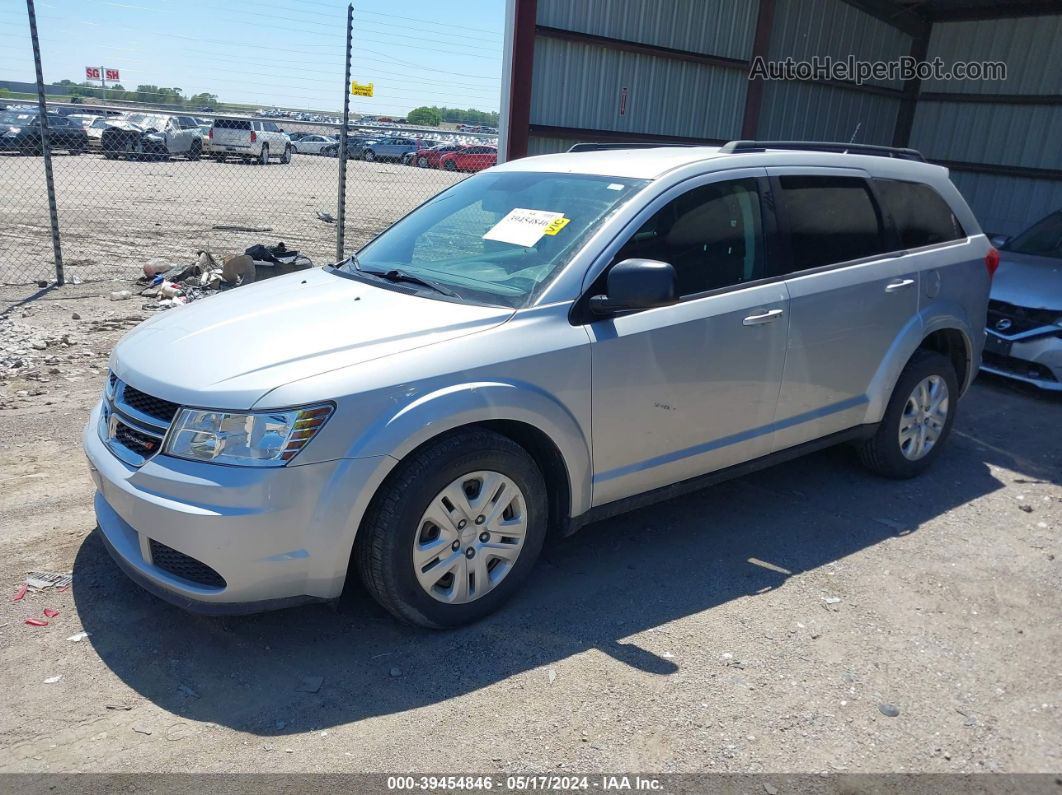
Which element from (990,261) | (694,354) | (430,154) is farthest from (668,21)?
(430,154)

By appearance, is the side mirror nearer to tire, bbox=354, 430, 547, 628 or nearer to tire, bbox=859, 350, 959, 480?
tire, bbox=354, 430, 547, 628

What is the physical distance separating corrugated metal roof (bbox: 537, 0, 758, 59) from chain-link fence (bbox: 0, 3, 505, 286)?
1831 millimetres

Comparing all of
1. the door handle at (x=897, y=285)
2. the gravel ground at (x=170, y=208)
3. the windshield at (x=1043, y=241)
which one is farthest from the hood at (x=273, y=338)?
the windshield at (x=1043, y=241)

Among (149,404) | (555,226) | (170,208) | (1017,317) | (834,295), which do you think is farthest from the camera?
(170,208)

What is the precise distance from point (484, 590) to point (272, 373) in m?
1.23

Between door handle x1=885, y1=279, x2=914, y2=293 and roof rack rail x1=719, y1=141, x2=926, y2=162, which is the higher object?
roof rack rail x1=719, y1=141, x2=926, y2=162

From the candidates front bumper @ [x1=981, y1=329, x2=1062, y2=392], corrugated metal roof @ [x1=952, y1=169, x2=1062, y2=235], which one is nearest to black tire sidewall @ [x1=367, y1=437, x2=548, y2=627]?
front bumper @ [x1=981, y1=329, x2=1062, y2=392]

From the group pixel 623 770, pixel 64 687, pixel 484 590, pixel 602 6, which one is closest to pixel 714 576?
pixel 484 590

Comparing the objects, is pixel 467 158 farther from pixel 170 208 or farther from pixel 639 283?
pixel 639 283

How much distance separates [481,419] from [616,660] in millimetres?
1090

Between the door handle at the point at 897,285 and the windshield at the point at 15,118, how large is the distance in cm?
2902

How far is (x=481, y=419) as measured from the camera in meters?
3.39

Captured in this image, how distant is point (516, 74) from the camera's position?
938cm

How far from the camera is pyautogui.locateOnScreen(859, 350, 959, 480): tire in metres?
5.10
